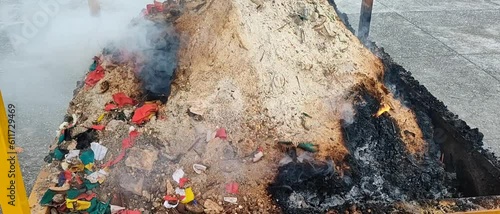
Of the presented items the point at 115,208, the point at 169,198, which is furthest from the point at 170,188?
the point at 115,208

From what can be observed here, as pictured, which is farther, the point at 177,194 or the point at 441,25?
the point at 441,25

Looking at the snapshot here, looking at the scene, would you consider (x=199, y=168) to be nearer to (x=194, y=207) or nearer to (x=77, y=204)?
(x=194, y=207)

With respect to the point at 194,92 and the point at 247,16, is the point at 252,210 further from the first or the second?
the point at 247,16

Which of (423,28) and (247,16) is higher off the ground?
(247,16)

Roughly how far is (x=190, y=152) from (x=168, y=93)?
2.17ft

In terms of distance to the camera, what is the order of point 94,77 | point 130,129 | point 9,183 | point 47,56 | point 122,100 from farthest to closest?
point 47,56 → point 94,77 → point 122,100 → point 130,129 → point 9,183

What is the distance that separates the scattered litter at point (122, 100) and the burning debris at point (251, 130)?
1 centimetres

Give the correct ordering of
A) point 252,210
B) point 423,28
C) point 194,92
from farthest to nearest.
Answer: point 423,28, point 194,92, point 252,210

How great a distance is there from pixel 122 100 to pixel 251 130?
3.24ft

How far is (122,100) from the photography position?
318cm

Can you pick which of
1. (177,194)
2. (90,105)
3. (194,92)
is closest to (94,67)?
(90,105)

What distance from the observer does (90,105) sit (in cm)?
324

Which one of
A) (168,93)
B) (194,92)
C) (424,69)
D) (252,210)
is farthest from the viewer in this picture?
(424,69)

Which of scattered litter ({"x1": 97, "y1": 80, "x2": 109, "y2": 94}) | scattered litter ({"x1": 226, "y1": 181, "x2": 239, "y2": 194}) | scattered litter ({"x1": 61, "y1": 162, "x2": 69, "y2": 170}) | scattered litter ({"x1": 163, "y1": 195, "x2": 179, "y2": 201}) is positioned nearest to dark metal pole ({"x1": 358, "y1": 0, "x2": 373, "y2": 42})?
scattered litter ({"x1": 97, "y1": 80, "x2": 109, "y2": 94})
